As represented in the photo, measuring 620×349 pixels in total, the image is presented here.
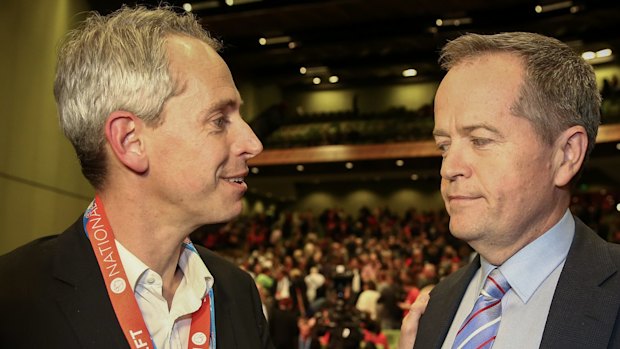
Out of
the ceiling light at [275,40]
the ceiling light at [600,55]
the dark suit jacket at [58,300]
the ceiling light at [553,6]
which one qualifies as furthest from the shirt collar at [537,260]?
the ceiling light at [600,55]

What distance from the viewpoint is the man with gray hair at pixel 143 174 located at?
165cm

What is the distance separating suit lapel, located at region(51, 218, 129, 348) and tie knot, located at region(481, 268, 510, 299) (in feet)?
3.40

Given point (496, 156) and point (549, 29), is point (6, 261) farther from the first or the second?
point (549, 29)

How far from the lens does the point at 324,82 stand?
81.9 feet

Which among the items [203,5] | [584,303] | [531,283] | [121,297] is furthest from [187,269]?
[203,5]

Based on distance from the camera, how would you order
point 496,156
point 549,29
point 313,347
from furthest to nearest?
point 549,29, point 313,347, point 496,156

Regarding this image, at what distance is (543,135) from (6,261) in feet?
4.89

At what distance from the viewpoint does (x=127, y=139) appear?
173cm

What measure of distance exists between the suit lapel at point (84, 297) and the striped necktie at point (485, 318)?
3.14ft

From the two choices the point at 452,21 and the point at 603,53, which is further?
the point at 603,53

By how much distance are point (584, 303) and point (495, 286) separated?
275mm

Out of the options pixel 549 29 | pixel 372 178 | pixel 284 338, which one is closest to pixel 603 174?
pixel 549 29

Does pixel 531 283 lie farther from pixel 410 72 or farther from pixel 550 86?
pixel 410 72

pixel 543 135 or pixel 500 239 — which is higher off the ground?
pixel 543 135
